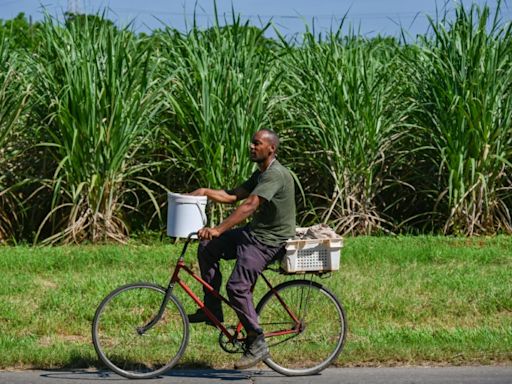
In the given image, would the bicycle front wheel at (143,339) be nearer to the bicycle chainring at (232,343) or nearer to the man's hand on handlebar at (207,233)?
the bicycle chainring at (232,343)

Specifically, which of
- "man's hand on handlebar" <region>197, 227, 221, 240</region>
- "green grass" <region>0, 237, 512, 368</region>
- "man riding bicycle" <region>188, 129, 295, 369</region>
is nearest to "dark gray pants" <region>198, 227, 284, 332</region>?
"man riding bicycle" <region>188, 129, 295, 369</region>

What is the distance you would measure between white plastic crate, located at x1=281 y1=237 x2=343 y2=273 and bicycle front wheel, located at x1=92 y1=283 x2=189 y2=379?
781mm

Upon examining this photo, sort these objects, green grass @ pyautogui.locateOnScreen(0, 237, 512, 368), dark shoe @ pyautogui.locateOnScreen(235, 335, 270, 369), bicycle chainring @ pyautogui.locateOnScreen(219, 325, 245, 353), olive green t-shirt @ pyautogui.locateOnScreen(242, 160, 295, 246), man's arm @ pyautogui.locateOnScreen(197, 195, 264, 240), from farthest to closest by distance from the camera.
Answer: green grass @ pyautogui.locateOnScreen(0, 237, 512, 368), bicycle chainring @ pyautogui.locateOnScreen(219, 325, 245, 353), dark shoe @ pyautogui.locateOnScreen(235, 335, 270, 369), olive green t-shirt @ pyautogui.locateOnScreen(242, 160, 295, 246), man's arm @ pyautogui.locateOnScreen(197, 195, 264, 240)

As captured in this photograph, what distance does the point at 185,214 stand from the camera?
7.15 metres

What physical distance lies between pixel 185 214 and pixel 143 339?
0.98 meters

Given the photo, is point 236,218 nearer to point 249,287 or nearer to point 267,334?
point 249,287

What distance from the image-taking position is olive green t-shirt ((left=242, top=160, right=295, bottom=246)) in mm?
7145

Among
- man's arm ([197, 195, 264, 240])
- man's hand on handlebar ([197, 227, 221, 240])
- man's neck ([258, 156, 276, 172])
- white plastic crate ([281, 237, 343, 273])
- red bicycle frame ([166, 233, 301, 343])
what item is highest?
man's neck ([258, 156, 276, 172])

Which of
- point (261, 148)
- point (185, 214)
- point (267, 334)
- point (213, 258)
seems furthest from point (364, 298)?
point (185, 214)

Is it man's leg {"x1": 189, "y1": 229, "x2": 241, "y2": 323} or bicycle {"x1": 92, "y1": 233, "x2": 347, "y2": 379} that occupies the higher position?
man's leg {"x1": 189, "y1": 229, "x2": 241, "y2": 323}

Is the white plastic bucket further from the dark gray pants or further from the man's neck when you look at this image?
the man's neck

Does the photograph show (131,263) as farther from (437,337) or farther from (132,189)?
(437,337)

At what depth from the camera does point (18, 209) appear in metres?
12.0

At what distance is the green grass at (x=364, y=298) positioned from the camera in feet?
25.6
